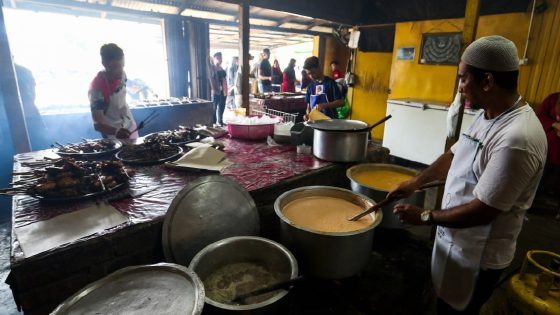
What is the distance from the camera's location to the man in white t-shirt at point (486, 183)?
138 centimetres

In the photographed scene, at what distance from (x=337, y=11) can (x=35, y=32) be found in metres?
6.80

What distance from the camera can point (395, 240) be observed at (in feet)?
9.34

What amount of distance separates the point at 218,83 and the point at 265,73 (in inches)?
81.3

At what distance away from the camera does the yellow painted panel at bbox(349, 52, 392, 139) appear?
25.8 ft

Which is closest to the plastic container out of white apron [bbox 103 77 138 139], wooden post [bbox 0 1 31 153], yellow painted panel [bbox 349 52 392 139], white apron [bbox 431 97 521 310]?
white apron [bbox 103 77 138 139]

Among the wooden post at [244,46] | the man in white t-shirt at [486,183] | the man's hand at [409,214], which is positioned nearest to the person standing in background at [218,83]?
the wooden post at [244,46]

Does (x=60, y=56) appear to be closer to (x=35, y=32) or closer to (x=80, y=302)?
(x=35, y=32)

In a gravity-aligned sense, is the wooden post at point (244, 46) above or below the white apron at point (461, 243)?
above

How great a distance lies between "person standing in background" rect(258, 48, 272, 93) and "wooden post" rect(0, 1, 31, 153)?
269 inches

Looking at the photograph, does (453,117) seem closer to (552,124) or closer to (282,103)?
(552,124)

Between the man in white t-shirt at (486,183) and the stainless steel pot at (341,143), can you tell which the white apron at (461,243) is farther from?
the stainless steel pot at (341,143)

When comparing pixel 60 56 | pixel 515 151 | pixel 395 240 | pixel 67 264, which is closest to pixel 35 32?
pixel 60 56

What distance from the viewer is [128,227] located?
167cm

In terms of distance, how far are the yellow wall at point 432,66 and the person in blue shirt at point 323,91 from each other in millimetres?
2465
